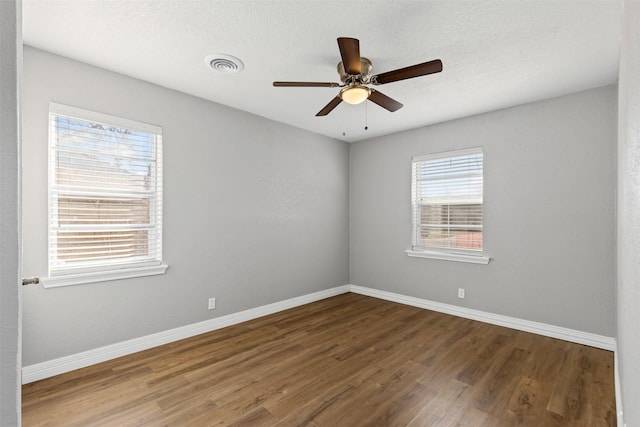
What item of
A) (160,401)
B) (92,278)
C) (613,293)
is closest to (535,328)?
(613,293)

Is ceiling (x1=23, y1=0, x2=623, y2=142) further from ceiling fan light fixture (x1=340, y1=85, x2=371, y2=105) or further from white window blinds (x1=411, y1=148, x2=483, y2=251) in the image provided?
white window blinds (x1=411, y1=148, x2=483, y2=251)

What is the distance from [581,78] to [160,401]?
15.2 feet

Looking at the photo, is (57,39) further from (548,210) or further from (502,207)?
(548,210)

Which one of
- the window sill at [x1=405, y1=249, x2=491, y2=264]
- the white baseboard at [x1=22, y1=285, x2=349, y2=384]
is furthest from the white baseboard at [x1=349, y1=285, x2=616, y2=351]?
the white baseboard at [x1=22, y1=285, x2=349, y2=384]

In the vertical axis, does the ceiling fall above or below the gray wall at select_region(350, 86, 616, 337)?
above

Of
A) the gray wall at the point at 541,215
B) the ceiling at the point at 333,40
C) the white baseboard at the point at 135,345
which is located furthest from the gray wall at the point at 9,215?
the gray wall at the point at 541,215

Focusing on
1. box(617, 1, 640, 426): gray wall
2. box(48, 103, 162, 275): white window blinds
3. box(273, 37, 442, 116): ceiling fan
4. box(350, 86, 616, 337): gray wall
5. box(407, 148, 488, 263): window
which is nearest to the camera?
box(617, 1, 640, 426): gray wall

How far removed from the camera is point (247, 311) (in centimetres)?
388

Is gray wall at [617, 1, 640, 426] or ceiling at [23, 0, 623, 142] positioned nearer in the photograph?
gray wall at [617, 1, 640, 426]

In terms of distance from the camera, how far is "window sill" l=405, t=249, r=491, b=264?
3.88 m

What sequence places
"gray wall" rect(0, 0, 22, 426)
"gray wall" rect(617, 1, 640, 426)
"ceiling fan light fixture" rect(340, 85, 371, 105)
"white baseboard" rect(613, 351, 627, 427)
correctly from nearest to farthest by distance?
"gray wall" rect(0, 0, 22, 426) → "gray wall" rect(617, 1, 640, 426) → "white baseboard" rect(613, 351, 627, 427) → "ceiling fan light fixture" rect(340, 85, 371, 105)

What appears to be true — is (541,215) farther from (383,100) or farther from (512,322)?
(383,100)

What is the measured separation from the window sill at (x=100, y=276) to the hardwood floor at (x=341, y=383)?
76 centimetres

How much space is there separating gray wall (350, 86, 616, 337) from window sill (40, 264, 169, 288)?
3.41 meters
